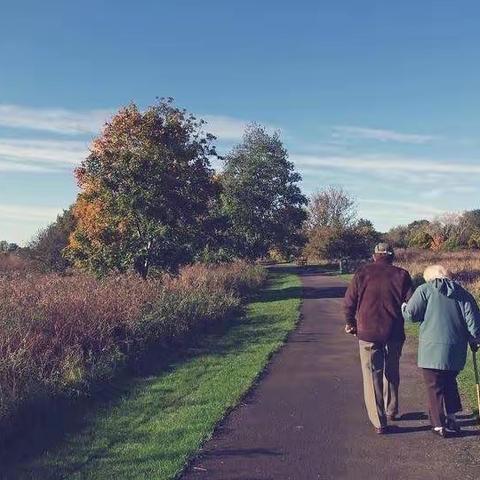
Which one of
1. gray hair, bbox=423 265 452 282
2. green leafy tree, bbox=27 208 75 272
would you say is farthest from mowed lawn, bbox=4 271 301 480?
green leafy tree, bbox=27 208 75 272

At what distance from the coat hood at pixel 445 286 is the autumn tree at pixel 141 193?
1552 centimetres

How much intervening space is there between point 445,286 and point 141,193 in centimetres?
1565

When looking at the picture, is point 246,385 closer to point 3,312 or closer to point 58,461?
point 58,461

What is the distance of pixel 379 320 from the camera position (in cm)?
669

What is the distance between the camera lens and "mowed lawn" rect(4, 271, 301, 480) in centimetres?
559

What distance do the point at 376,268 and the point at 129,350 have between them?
5.46 meters

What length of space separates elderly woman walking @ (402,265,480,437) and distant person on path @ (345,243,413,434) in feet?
0.73

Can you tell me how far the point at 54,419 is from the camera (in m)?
7.39

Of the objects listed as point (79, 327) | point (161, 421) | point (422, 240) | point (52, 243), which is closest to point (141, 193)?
point (79, 327)

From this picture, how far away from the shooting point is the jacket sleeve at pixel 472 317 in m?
6.27

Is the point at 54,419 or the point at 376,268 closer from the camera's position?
the point at 376,268

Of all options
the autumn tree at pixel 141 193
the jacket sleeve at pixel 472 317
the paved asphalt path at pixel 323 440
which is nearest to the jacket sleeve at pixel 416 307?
the jacket sleeve at pixel 472 317

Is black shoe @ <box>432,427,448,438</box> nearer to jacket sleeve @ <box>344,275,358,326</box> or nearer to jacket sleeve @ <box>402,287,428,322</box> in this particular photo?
jacket sleeve @ <box>402,287,428,322</box>

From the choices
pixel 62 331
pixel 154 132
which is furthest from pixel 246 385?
pixel 154 132
